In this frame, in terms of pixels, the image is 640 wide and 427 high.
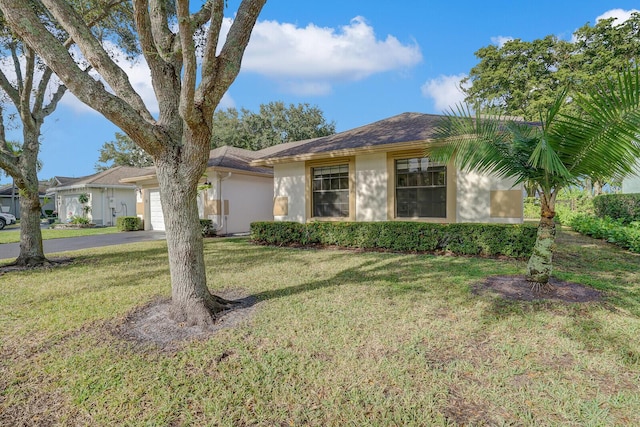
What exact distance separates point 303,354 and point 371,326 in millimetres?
971

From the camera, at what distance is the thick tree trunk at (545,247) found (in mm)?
4477

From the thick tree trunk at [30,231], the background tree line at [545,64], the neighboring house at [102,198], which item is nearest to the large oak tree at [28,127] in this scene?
the thick tree trunk at [30,231]

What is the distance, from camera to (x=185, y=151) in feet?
12.2

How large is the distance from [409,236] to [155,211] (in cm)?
1397

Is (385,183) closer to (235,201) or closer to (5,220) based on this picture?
(235,201)

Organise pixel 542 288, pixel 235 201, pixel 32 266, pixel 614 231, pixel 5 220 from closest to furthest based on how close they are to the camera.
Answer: pixel 542 288 < pixel 32 266 < pixel 614 231 < pixel 235 201 < pixel 5 220

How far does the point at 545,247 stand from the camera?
14.7 ft

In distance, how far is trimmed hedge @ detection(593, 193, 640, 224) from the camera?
11008 mm

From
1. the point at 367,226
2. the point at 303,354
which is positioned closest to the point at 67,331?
the point at 303,354

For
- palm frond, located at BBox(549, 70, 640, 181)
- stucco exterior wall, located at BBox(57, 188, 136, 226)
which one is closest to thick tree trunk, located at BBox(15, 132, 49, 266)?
palm frond, located at BBox(549, 70, 640, 181)

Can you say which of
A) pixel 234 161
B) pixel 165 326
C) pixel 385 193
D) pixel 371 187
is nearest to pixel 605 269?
pixel 385 193

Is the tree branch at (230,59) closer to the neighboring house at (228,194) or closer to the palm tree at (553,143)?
the palm tree at (553,143)

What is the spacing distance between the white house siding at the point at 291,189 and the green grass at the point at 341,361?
6080 mm

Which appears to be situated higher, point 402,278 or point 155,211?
point 155,211
